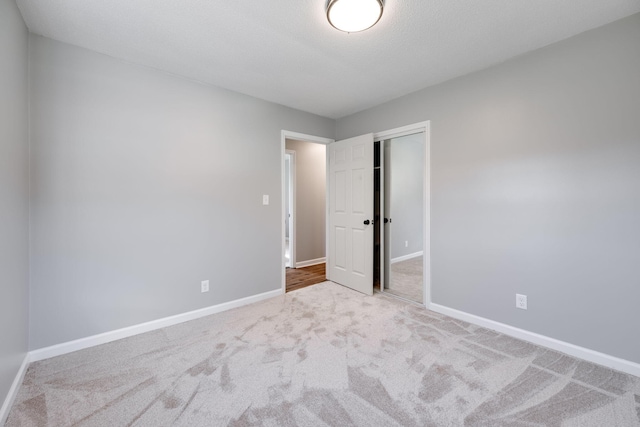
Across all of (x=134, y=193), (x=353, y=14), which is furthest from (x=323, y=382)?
(x=353, y=14)

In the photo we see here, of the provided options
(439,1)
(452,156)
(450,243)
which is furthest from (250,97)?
(450,243)

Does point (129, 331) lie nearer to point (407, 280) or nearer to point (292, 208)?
point (292, 208)

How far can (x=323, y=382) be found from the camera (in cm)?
171

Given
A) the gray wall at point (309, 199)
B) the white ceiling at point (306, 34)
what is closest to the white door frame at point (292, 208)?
the gray wall at point (309, 199)

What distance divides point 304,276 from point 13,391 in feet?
10.1

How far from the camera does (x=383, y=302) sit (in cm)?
311

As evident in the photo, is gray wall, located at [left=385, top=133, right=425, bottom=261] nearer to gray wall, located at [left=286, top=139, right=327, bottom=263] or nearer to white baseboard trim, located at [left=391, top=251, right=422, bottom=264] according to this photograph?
white baseboard trim, located at [left=391, top=251, right=422, bottom=264]

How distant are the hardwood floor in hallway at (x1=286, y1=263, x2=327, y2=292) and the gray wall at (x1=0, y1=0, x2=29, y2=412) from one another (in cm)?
244

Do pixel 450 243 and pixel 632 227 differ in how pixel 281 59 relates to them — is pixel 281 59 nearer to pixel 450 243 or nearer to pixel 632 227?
pixel 450 243

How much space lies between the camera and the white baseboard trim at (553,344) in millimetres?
1815

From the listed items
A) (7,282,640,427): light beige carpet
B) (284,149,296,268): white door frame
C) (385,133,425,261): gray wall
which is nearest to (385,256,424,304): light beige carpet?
(385,133,425,261): gray wall

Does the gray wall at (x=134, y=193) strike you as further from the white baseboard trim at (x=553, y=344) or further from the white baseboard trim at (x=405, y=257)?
the white baseboard trim at (x=405, y=257)

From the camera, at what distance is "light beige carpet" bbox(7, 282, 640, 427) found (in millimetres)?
1441

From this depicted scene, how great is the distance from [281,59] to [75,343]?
112 inches
